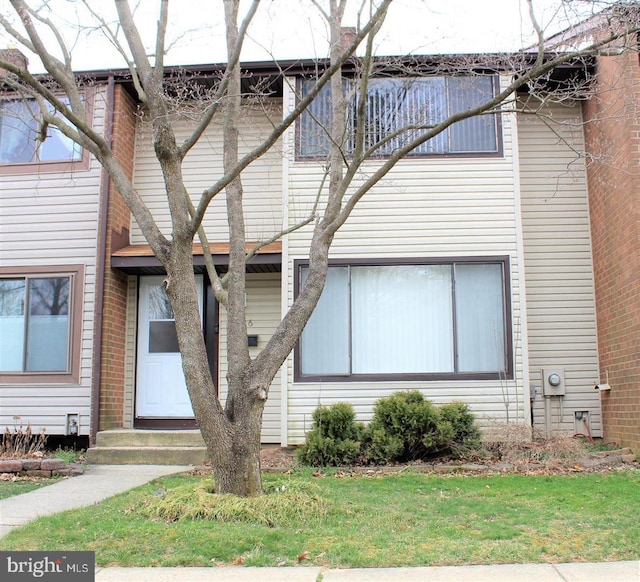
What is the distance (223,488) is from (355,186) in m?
5.76

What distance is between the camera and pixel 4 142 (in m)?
11.4

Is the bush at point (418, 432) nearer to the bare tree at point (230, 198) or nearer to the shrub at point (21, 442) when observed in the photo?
the bare tree at point (230, 198)

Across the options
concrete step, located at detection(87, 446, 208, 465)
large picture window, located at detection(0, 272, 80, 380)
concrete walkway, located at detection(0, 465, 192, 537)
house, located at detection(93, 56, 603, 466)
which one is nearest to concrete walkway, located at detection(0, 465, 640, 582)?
concrete walkway, located at detection(0, 465, 192, 537)

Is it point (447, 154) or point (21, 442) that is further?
point (447, 154)

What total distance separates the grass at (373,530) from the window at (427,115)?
18.2 feet

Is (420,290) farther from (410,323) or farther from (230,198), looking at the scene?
(230,198)

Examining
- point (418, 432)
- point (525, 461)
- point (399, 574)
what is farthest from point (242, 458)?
point (525, 461)

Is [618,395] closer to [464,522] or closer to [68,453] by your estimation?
[464,522]

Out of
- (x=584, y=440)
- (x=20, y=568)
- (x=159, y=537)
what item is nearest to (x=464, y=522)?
(x=159, y=537)

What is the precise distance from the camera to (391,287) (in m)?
10.5

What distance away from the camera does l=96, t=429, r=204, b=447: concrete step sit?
9.96 meters

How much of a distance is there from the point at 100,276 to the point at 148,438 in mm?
2619

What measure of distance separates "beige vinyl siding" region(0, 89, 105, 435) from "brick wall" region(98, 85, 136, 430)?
0.86 ft

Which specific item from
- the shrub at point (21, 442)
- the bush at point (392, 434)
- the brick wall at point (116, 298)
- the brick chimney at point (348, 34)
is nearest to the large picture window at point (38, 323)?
the brick wall at point (116, 298)
